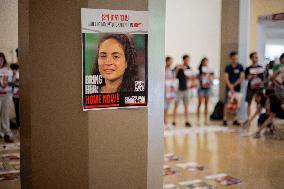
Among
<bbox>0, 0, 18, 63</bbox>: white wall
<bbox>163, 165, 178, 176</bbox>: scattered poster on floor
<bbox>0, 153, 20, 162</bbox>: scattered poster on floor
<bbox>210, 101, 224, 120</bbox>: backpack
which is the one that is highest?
<bbox>0, 0, 18, 63</bbox>: white wall

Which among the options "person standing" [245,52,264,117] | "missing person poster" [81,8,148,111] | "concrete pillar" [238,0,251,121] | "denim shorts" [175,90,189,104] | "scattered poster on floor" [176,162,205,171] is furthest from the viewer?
"concrete pillar" [238,0,251,121]

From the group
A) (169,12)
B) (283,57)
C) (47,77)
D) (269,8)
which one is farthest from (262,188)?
(169,12)

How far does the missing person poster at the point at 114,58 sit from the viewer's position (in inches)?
111

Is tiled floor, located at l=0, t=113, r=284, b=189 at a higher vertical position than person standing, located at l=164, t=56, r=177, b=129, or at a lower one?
lower

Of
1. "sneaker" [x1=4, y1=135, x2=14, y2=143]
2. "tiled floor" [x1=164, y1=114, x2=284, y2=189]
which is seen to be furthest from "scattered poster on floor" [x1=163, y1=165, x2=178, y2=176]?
"sneaker" [x1=4, y1=135, x2=14, y2=143]

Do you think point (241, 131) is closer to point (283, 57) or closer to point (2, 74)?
point (283, 57)

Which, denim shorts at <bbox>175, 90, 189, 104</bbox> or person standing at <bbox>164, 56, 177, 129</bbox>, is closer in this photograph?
person standing at <bbox>164, 56, 177, 129</bbox>

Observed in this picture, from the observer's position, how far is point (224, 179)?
4719 mm

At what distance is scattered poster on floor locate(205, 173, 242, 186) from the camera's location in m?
4.59

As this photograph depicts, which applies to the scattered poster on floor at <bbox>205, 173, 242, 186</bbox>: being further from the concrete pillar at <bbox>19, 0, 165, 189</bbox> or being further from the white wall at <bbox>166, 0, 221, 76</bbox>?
the white wall at <bbox>166, 0, 221, 76</bbox>

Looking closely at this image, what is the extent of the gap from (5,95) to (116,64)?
4271 mm

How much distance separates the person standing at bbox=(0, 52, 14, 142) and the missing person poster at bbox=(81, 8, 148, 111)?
4037 millimetres

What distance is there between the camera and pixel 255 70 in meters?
7.77

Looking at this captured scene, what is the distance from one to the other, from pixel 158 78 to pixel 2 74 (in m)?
4.19
